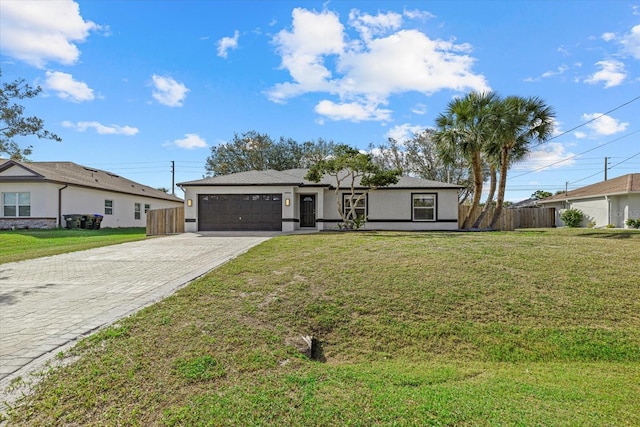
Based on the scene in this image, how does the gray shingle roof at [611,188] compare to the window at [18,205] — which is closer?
the window at [18,205]

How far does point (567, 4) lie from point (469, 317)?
42.4 feet

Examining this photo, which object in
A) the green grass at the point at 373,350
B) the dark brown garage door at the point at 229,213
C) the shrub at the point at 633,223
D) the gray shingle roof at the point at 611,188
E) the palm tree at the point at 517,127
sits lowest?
the green grass at the point at 373,350

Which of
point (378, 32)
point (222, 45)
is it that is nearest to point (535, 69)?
point (378, 32)

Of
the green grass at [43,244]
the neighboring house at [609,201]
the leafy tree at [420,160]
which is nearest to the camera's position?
the green grass at [43,244]

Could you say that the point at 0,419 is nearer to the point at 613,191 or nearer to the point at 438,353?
the point at 438,353

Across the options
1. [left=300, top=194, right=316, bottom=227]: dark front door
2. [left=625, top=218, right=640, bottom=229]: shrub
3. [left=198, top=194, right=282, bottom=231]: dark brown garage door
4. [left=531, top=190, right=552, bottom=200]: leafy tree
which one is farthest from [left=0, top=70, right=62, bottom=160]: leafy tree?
[left=531, top=190, right=552, bottom=200]: leafy tree

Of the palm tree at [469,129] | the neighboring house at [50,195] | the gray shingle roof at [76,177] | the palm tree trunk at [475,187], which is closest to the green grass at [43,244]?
the neighboring house at [50,195]

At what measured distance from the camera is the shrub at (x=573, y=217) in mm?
24969

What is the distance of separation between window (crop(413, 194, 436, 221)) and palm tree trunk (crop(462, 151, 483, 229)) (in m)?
2.24

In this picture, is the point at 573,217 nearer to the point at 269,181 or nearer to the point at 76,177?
the point at 269,181

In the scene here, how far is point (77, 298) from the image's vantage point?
5.81m

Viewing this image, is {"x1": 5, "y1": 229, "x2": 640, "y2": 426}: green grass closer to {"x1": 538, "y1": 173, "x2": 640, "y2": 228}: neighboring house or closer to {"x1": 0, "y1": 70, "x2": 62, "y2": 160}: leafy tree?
{"x1": 0, "y1": 70, "x2": 62, "y2": 160}: leafy tree

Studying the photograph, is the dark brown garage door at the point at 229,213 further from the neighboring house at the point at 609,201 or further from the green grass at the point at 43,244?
A: the neighboring house at the point at 609,201

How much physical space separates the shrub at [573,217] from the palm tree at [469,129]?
1077 cm
